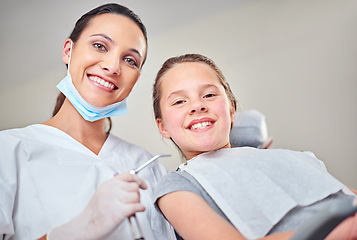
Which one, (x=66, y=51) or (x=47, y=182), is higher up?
(x=66, y=51)

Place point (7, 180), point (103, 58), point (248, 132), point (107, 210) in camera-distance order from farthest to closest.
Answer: point (248, 132), point (103, 58), point (7, 180), point (107, 210)

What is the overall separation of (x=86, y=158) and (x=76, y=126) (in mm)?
150

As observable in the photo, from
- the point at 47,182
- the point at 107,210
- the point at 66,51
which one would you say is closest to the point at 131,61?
the point at 66,51

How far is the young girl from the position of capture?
0.73 m

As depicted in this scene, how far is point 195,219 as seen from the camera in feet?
2.34

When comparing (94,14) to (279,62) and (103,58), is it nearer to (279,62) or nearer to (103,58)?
(103,58)

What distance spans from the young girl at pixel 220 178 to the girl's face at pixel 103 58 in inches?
5.1

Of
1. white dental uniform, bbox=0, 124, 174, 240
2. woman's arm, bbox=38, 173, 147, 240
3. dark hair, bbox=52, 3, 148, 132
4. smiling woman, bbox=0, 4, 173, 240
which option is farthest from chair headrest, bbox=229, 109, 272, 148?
woman's arm, bbox=38, 173, 147, 240

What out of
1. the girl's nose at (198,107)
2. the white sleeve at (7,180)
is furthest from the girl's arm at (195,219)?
the white sleeve at (7,180)

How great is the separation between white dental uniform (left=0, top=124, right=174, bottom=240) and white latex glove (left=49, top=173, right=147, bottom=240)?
101 mm

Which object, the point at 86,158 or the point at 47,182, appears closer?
the point at 47,182

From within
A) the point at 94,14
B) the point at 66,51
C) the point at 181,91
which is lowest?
the point at 181,91

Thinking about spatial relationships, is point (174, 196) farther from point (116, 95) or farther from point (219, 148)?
point (116, 95)

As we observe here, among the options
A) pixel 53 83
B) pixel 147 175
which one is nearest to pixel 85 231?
pixel 147 175
